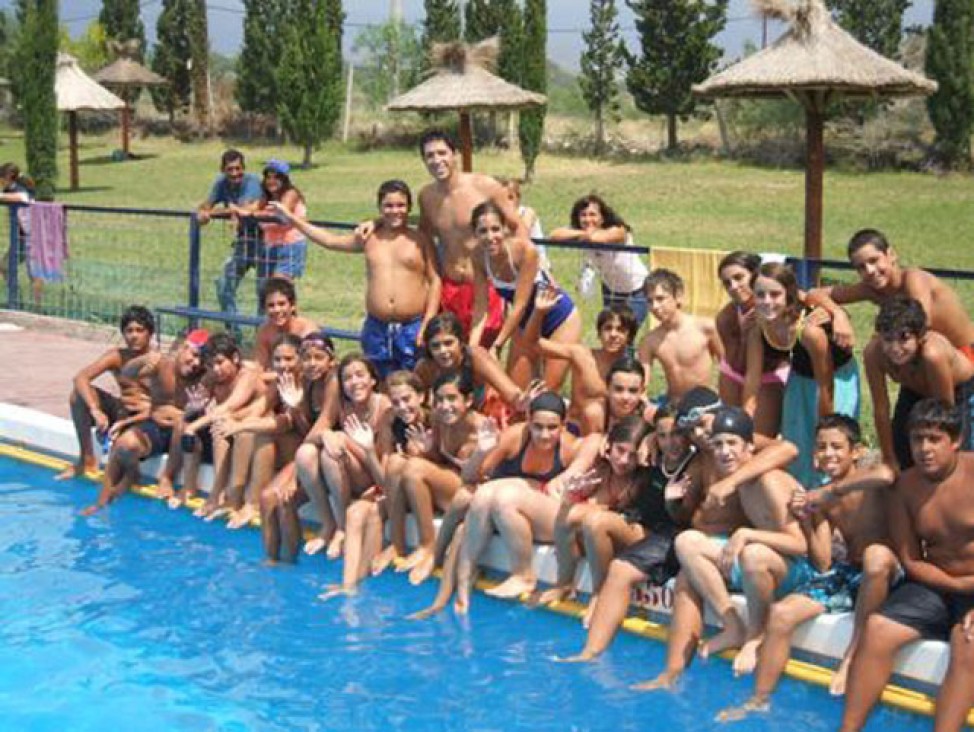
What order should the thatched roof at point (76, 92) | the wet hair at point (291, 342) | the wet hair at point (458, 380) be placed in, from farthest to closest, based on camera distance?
the thatched roof at point (76, 92) → the wet hair at point (291, 342) → the wet hair at point (458, 380)

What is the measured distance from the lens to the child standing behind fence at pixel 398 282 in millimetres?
8406

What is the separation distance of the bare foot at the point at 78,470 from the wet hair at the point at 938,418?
20.2 ft

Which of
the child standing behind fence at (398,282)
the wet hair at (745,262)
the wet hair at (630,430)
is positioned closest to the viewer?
the wet hair at (630,430)

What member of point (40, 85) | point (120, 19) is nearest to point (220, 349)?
point (40, 85)

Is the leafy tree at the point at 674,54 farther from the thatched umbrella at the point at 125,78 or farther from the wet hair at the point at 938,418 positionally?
the wet hair at the point at 938,418

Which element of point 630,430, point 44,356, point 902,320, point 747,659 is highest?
point 902,320

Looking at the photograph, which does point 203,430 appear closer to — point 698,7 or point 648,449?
point 648,449

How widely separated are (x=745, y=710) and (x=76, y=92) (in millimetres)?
35142

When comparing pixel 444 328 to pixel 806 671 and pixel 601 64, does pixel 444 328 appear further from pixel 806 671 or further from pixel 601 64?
pixel 601 64

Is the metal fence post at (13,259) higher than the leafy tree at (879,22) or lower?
lower

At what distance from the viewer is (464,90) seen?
26.0 meters

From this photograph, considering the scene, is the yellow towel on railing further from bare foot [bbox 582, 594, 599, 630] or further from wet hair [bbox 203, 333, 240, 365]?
wet hair [bbox 203, 333, 240, 365]

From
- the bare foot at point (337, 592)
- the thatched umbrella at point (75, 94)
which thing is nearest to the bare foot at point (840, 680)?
the bare foot at point (337, 592)

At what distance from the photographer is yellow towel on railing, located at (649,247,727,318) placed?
8.12m
